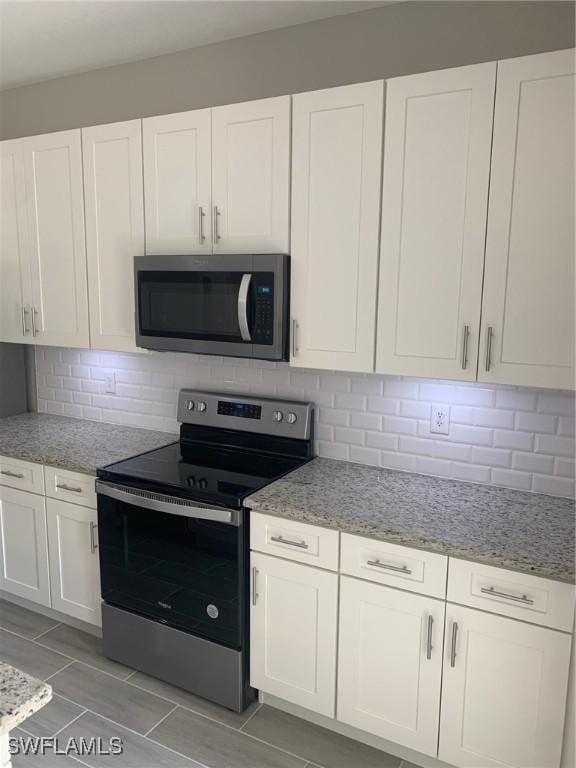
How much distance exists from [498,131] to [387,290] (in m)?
0.60

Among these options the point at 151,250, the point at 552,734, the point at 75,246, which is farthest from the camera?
the point at 75,246

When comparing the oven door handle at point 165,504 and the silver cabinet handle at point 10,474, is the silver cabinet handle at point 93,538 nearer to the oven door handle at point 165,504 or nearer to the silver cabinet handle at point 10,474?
the oven door handle at point 165,504

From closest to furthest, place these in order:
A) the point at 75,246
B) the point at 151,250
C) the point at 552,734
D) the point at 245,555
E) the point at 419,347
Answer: the point at 552,734, the point at 419,347, the point at 245,555, the point at 151,250, the point at 75,246

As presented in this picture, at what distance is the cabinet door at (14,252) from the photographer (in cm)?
293

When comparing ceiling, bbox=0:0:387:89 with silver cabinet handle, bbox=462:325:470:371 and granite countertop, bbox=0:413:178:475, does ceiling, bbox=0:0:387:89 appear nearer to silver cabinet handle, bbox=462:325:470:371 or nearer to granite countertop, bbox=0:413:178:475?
silver cabinet handle, bbox=462:325:470:371

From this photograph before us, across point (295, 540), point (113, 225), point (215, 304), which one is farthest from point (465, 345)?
point (113, 225)

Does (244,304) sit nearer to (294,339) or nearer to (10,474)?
(294,339)

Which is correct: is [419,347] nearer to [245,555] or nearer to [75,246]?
[245,555]

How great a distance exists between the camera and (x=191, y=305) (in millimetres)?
2449

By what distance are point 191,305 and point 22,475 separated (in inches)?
47.5

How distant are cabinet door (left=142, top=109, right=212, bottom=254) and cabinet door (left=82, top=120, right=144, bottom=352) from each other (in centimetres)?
6

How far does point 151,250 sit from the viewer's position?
Answer: 258cm

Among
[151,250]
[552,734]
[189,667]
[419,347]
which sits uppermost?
[151,250]

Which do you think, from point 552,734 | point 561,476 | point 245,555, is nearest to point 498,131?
point 561,476
